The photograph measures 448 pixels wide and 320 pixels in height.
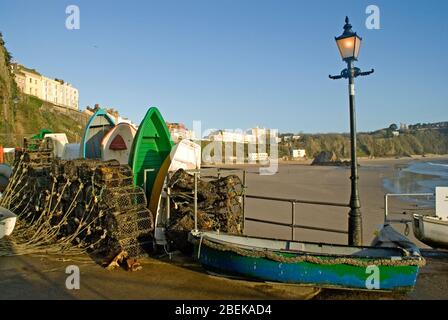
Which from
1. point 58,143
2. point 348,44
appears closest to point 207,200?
point 348,44

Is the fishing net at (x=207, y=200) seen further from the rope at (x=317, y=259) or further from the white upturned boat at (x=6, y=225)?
the white upturned boat at (x=6, y=225)

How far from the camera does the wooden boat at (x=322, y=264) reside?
490 cm

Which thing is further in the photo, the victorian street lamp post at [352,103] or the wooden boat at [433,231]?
the wooden boat at [433,231]

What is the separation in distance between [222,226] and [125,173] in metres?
2.31

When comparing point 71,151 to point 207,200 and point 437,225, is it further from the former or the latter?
point 437,225

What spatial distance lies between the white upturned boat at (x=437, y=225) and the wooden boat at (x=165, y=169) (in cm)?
508

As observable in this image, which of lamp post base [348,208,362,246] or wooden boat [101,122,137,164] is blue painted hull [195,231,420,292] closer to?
lamp post base [348,208,362,246]

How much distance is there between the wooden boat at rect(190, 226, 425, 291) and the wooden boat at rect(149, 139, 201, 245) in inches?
61.7

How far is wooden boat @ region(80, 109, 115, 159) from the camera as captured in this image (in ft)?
39.0

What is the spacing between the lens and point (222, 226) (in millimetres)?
7309

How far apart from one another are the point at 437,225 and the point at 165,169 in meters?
5.69

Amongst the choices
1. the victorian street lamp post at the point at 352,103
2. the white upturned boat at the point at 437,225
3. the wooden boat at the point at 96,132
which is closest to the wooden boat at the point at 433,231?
the white upturned boat at the point at 437,225

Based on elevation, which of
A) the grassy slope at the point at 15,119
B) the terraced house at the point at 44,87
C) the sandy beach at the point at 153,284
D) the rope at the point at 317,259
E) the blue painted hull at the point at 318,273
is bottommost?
the sandy beach at the point at 153,284
